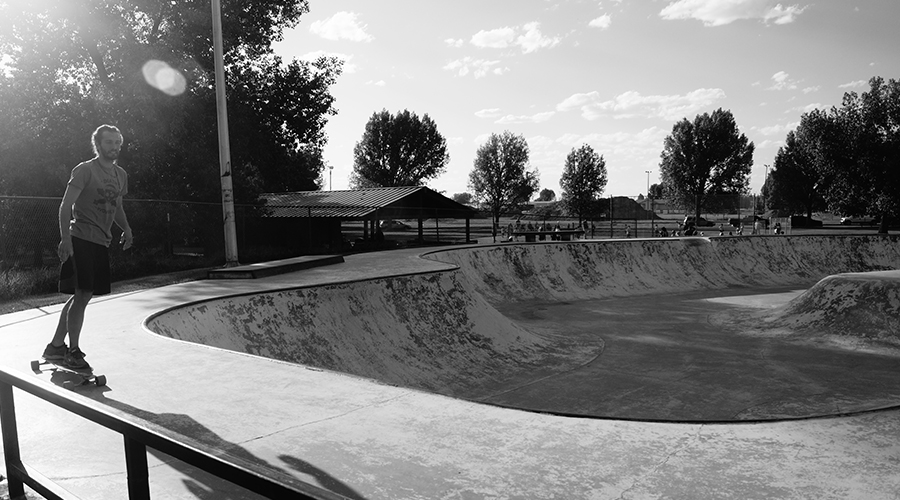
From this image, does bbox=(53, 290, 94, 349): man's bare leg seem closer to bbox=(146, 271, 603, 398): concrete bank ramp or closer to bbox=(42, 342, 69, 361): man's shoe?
bbox=(42, 342, 69, 361): man's shoe

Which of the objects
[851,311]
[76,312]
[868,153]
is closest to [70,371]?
[76,312]

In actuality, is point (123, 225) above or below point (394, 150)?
below

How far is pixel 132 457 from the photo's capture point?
1739 mm

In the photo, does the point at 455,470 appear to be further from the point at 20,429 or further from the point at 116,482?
the point at 20,429

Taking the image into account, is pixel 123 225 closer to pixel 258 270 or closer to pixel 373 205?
pixel 258 270

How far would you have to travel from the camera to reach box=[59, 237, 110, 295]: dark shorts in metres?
4.21

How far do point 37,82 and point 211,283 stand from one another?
1162 centimetres

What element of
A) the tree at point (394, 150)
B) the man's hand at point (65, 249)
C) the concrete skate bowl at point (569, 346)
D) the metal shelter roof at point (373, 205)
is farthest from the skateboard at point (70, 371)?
the tree at point (394, 150)

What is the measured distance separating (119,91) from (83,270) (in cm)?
1531

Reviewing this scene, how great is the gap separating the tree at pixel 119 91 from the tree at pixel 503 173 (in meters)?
43.8

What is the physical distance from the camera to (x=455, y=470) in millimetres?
2836

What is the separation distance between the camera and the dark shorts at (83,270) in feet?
13.8

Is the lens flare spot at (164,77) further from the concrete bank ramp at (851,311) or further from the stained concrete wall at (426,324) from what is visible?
the concrete bank ramp at (851,311)

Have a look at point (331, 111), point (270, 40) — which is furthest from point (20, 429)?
point (331, 111)
